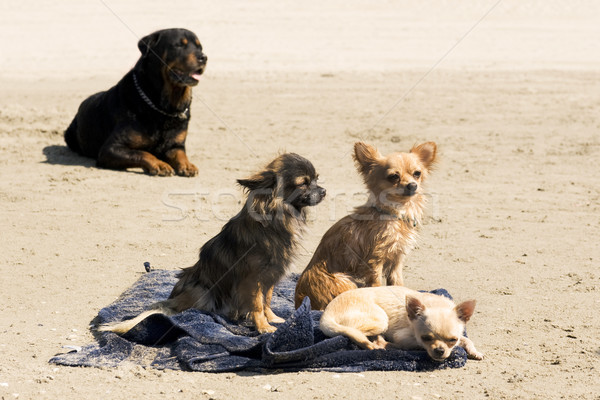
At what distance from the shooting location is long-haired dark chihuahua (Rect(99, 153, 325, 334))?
16.8 feet

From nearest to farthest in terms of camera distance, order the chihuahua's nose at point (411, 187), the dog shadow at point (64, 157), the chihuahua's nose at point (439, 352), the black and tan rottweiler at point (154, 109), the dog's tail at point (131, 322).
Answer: the chihuahua's nose at point (439, 352) → the dog's tail at point (131, 322) → the chihuahua's nose at point (411, 187) → the black and tan rottweiler at point (154, 109) → the dog shadow at point (64, 157)

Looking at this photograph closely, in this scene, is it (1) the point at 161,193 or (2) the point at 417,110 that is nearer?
(1) the point at 161,193

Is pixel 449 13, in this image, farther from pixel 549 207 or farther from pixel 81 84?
pixel 549 207

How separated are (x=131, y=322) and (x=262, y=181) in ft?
4.47

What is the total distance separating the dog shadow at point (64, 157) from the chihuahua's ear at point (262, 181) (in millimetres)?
5645

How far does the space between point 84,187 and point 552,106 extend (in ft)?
28.8

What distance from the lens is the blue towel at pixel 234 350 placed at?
455 cm

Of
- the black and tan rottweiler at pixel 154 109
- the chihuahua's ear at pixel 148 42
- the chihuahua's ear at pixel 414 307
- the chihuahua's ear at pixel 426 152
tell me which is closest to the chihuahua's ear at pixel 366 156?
the chihuahua's ear at pixel 426 152

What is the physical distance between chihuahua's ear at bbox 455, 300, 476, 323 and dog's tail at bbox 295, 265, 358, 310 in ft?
2.94

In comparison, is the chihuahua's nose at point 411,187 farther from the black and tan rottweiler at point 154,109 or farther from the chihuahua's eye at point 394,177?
the black and tan rottweiler at point 154,109

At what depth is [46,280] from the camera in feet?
20.4

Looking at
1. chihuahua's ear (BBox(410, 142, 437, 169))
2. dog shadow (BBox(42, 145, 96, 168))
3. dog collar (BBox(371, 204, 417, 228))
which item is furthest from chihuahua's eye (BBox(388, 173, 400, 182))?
dog shadow (BBox(42, 145, 96, 168))

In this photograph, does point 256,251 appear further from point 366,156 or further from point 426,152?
point 426,152

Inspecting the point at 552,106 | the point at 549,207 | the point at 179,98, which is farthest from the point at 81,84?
the point at 549,207
